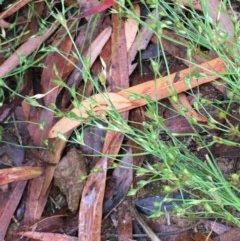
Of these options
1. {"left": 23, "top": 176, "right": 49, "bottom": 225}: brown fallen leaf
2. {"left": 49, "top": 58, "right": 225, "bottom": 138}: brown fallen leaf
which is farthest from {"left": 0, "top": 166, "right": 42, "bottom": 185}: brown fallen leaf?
{"left": 49, "top": 58, "right": 225, "bottom": 138}: brown fallen leaf

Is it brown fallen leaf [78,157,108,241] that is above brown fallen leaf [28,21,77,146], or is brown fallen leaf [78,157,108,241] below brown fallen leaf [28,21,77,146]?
below

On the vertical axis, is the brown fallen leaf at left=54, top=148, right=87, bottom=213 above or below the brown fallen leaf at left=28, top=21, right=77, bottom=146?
below

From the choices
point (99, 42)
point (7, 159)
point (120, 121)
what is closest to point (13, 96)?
point (7, 159)

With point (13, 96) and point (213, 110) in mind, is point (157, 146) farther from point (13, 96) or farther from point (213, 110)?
point (13, 96)

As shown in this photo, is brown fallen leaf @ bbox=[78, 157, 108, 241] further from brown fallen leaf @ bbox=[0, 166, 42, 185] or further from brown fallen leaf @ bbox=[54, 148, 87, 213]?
brown fallen leaf @ bbox=[0, 166, 42, 185]

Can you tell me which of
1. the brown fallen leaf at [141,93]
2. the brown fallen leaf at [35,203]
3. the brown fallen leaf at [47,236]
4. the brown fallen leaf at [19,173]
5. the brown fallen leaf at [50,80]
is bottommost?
the brown fallen leaf at [47,236]

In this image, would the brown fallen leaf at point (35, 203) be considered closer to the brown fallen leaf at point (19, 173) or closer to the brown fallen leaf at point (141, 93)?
the brown fallen leaf at point (19, 173)

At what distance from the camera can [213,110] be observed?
1.58 metres

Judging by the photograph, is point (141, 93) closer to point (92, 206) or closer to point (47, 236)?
point (92, 206)

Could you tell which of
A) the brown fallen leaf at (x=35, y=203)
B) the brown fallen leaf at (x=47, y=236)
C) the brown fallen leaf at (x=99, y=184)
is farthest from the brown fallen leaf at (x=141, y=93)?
the brown fallen leaf at (x=47, y=236)

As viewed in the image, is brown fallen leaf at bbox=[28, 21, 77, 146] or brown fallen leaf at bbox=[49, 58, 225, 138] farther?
brown fallen leaf at bbox=[28, 21, 77, 146]

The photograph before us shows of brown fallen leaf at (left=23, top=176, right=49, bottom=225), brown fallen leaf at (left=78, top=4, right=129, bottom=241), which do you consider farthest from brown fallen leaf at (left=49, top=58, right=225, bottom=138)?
brown fallen leaf at (left=23, top=176, right=49, bottom=225)

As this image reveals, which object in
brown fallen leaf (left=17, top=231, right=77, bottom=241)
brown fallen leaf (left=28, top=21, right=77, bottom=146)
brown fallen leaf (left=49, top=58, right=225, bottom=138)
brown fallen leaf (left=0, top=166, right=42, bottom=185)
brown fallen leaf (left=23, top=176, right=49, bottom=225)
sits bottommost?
brown fallen leaf (left=17, top=231, right=77, bottom=241)

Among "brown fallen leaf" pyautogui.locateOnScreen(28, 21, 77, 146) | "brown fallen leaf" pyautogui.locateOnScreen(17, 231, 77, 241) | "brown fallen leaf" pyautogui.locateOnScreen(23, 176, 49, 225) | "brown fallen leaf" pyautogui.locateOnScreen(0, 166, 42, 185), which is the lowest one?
"brown fallen leaf" pyautogui.locateOnScreen(17, 231, 77, 241)
